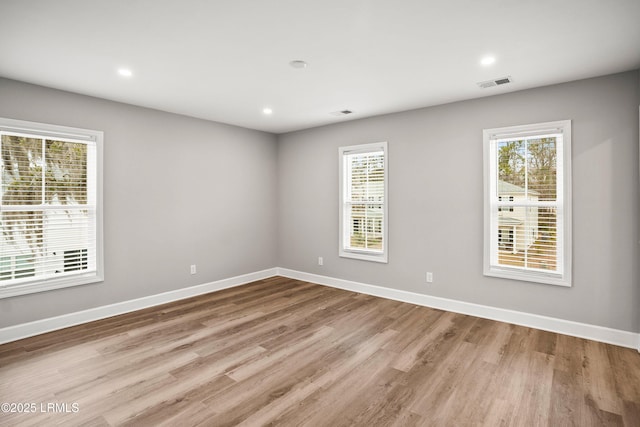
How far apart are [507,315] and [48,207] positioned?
5.25m

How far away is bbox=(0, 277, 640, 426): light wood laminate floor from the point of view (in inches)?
85.1

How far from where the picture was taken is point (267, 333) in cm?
350

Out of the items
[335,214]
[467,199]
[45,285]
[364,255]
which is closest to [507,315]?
[467,199]

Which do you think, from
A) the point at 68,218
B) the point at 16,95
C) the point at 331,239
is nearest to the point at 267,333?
the point at 331,239

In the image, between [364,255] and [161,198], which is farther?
[364,255]

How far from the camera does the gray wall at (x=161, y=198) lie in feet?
11.8

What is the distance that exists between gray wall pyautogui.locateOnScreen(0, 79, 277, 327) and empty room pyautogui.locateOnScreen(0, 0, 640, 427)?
0.09 feet

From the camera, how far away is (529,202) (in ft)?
12.1

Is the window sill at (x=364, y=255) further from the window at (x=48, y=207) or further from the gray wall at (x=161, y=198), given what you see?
the window at (x=48, y=207)

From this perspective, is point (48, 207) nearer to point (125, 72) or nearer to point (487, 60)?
point (125, 72)

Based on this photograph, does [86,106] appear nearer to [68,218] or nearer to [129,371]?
Answer: [68,218]

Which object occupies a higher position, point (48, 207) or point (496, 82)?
point (496, 82)

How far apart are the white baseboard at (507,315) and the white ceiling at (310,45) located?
2514 mm

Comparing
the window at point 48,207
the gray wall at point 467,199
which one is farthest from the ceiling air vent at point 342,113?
the window at point 48,207
